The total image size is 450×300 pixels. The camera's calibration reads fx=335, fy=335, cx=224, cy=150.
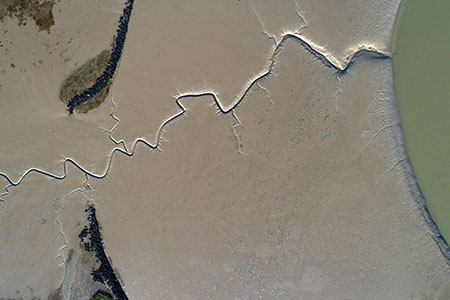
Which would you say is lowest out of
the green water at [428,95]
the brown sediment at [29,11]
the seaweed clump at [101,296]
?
the seaweed clump at [101,296]

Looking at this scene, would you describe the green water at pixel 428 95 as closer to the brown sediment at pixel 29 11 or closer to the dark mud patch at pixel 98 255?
the dark mud patch at pixel 98 255

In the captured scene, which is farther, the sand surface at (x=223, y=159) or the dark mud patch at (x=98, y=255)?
the dark mud patch at (x=98, y=255)

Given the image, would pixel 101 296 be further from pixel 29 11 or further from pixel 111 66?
pixel 29 11

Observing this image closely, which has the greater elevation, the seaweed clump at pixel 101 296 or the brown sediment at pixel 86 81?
the brown sediment at pixel 86 81

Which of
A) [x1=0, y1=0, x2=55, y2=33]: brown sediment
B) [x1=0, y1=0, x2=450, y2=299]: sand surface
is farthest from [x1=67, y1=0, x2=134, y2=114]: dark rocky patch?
[x1=0, y1=0, x2=55, y2=33]: brown sediment

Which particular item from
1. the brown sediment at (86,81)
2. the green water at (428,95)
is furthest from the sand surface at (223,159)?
the green water at (428,95)

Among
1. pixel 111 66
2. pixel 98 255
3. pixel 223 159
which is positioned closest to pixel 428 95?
pixel 223 159

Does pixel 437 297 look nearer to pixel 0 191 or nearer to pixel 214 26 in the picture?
pixel 214 26

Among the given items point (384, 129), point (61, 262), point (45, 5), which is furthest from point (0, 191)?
point (384, 129)
